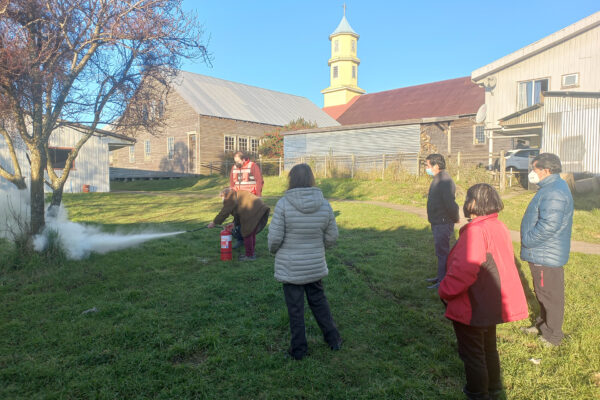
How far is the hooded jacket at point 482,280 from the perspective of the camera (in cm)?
273

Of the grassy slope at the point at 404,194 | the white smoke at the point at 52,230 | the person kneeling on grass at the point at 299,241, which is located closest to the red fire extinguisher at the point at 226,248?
the white smoke at the point at 52,230

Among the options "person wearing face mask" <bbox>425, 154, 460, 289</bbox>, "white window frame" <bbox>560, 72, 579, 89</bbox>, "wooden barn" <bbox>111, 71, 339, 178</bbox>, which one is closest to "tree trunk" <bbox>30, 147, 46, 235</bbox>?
"person wearing face mask" <bbox>425, 154, 460, 289</bbox>

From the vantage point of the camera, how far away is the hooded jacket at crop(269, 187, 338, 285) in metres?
3.48

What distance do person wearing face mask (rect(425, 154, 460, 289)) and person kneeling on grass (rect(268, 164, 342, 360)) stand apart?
7.47ft

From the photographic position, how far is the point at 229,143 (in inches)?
1188

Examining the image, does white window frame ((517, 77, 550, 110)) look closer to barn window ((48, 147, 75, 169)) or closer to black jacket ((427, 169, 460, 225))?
black jacket ((427, 169, 460, 225))

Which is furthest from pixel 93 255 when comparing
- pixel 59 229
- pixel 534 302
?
pixel 534 302

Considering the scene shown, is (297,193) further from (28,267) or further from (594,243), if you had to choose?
(594,243)

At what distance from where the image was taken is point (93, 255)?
6699mm

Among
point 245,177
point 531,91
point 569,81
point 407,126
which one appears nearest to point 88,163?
point 245,177

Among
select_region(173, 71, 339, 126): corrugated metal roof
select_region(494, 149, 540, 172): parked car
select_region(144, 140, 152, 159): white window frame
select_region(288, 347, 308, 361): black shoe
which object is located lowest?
select_region(288, 347, 308, 361): black shoe

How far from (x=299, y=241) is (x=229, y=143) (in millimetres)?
27690

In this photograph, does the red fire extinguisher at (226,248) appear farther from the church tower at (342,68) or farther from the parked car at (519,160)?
the church tower at (342,68)

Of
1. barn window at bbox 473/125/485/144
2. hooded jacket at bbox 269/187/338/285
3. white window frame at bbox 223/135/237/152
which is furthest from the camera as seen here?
white window frame at bbox 223/135/237/152
